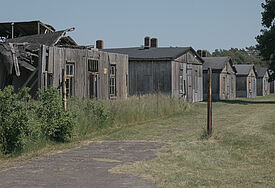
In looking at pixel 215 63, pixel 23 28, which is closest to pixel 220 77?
pixel 215 63

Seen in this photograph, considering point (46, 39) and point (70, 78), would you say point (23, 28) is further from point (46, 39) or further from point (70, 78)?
point (70, 78)

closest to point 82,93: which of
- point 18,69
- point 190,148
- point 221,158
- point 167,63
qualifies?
point 18,69

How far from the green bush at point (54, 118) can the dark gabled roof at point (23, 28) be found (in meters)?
9.46

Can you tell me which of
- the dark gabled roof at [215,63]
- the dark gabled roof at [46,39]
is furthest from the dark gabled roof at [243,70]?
the dark gabled roof at [46,39]

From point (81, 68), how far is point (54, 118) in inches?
264

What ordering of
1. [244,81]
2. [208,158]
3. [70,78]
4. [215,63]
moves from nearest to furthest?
[208,158] < [70,78] < [215,63] < [244,81]

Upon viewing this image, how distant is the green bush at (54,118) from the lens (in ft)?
37.3

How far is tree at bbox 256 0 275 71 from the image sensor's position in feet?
125

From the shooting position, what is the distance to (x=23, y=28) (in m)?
21.2

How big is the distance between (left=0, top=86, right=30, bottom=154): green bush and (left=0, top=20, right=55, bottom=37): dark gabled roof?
11145 mm

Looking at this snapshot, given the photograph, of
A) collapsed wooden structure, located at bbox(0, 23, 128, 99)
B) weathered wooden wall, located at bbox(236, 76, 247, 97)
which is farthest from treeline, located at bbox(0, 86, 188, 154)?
weathered wooden wall, located at bbox(236, 76, 247, 97)

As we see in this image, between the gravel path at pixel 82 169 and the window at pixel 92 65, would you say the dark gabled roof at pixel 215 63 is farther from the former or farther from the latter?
the gravel path at pixel 82 169

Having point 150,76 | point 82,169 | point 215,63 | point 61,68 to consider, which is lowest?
point 82,169

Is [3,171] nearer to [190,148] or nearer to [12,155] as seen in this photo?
[12,155]
